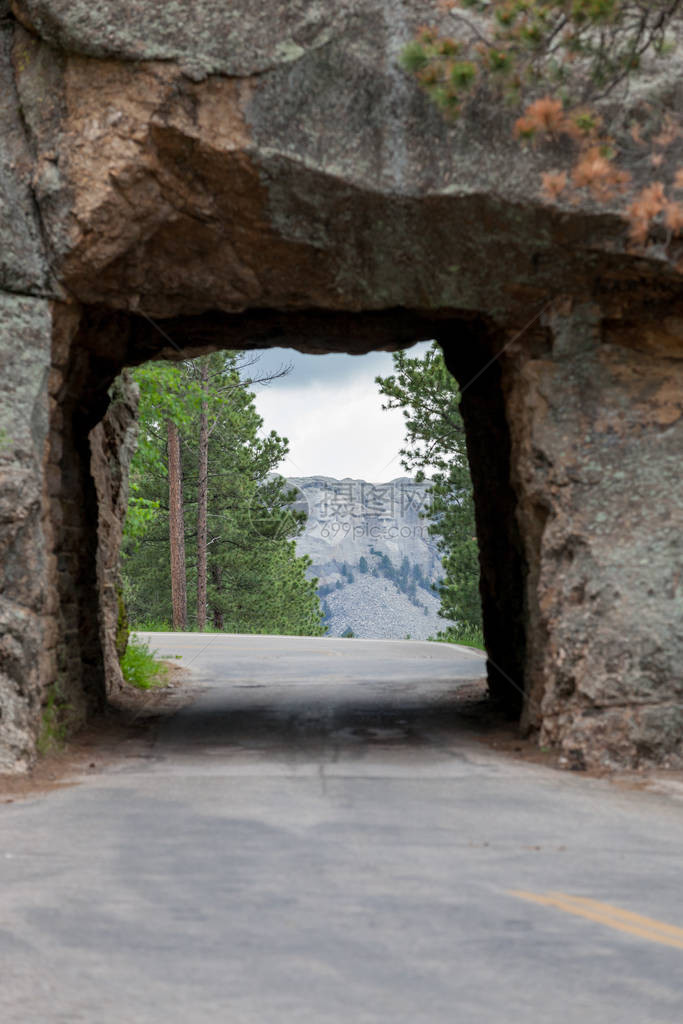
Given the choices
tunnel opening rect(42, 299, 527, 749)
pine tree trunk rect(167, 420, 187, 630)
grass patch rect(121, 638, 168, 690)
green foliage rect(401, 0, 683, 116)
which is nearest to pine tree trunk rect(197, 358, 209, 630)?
pine tree trunk rect(167, 420, 187, 630)

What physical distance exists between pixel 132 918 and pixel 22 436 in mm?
4993

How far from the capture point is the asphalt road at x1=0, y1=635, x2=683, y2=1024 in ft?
11.6

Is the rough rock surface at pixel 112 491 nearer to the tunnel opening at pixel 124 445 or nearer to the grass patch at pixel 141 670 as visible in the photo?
the tunnel opening at pixel 124 445

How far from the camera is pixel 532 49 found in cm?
721

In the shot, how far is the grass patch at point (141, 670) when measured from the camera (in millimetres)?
14484

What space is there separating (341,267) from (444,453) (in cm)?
2470

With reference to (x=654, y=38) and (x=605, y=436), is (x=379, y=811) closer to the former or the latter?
(x=605, y=436)

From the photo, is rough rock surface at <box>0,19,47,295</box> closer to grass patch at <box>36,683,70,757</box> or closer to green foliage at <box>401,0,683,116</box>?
green foliage at <box>401,0,683,116</box>

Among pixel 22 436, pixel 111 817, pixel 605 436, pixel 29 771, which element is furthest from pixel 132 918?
pixel 605 436

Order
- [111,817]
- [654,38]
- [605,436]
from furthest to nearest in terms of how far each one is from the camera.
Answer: [605,436], [654,38], [111,817]

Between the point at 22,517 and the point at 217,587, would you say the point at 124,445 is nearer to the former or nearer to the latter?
the point at 22,517

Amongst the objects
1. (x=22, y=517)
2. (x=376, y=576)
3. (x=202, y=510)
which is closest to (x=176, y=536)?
(x=202, y=510)

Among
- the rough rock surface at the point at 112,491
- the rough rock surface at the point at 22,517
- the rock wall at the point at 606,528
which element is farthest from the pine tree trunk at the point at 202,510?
the rough rock surface at the point at 22,517

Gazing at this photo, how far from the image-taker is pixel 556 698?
9.12 metres
